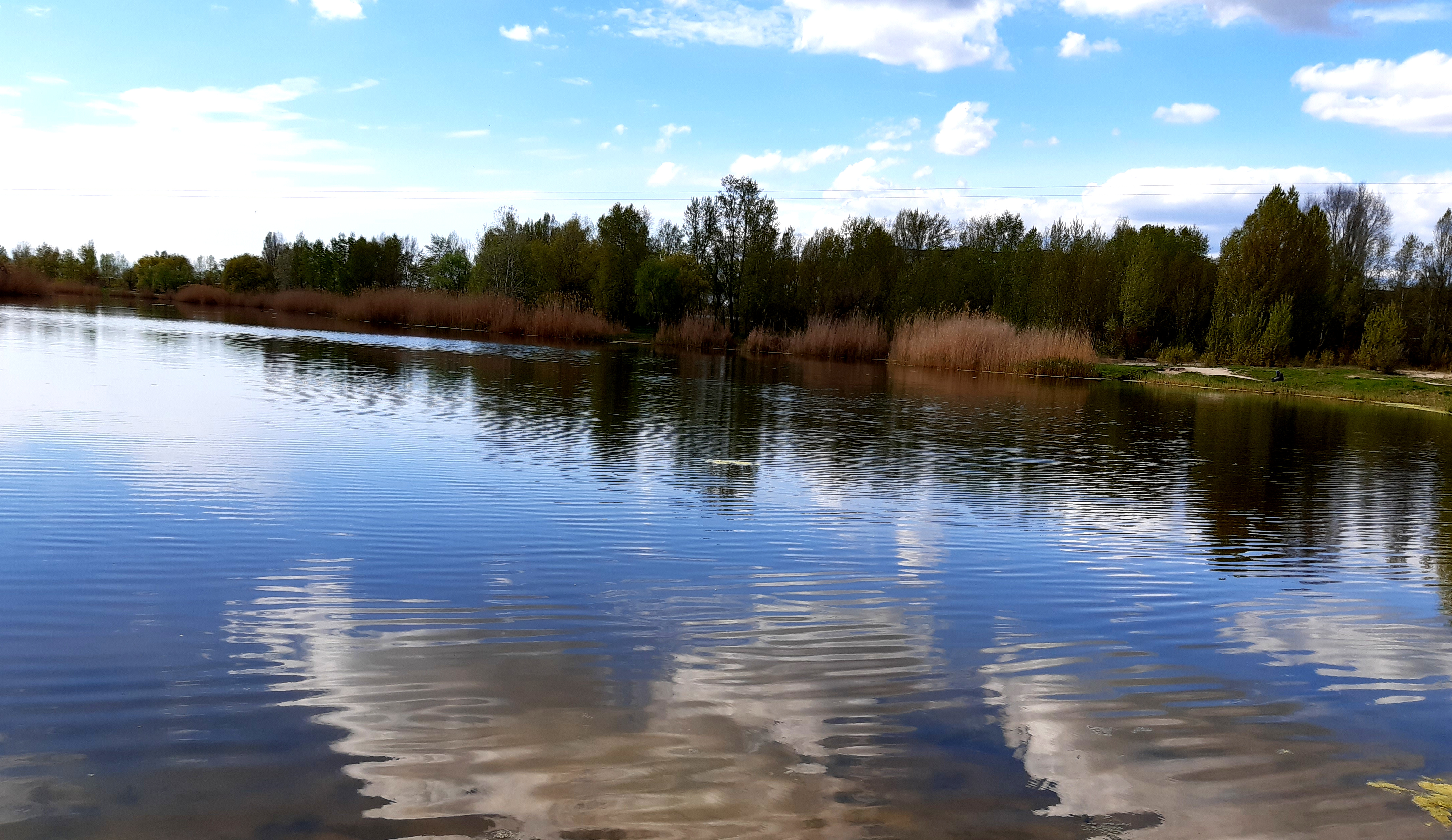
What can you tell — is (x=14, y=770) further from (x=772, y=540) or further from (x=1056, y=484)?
(x=1056, y=484)

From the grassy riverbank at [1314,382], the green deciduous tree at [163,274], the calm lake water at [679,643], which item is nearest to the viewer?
the calm lake water at [679,643]

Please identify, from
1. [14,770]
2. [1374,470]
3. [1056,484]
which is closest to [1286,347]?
[1374,470]

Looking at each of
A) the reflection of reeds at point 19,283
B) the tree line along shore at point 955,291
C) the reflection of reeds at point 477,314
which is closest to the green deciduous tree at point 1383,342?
the tree line along shore at point 955,291

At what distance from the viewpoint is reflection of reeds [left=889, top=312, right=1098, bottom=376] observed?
36.4 meters

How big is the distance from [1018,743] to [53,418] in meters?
10.6

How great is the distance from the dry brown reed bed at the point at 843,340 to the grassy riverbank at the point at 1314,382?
9.37m

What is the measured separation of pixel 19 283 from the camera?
5341 cm

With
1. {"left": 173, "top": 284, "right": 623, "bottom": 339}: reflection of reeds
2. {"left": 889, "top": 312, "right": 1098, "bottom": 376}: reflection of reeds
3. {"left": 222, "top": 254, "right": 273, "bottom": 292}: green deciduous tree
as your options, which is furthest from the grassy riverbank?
{"left": 222, "top": 254, "right": 273, "bottom": 292}: green deciduous tree

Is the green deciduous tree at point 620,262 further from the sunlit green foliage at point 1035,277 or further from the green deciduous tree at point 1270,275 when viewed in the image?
the green deciduous tree at point 1270,275

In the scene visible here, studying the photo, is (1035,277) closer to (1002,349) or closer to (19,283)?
(1002,349)

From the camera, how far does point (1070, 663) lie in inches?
184

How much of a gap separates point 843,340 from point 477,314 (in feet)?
57.4

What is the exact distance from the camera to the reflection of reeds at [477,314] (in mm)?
45281

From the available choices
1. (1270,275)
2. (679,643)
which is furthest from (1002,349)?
(679,643)
